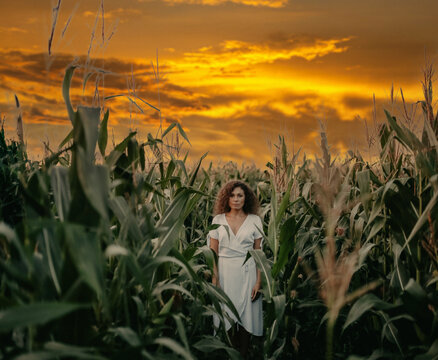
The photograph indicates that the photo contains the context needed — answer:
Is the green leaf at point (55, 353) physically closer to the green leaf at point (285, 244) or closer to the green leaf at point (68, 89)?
the green leaf at point (68, 89)

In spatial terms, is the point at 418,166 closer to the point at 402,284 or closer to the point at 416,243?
the point at 416,243

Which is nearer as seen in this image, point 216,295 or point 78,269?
point 78,269

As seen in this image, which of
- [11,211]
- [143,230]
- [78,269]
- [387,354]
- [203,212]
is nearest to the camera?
[78,269]

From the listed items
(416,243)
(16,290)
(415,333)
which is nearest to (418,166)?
(416,243)

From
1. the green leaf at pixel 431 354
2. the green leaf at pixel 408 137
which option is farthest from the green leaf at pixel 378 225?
the green leaf at pixel 431 354

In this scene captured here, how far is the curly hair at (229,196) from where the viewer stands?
4.05 metres

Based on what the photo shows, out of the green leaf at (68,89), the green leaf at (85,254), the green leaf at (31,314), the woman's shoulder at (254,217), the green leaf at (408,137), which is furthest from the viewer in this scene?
the woman's shoulder at (254,217)

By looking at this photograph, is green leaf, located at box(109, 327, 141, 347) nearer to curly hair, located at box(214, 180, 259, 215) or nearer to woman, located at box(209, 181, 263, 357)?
woman, located at box(209, 181, 263, 357)

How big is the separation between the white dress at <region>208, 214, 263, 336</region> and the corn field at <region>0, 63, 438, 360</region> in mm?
219

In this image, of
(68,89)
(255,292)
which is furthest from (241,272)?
(68,89)

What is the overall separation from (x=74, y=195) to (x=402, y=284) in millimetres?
1951

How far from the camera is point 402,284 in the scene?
2578 mm

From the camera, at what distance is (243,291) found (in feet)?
12.0

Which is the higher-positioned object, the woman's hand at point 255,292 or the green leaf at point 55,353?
the green leaf at point 55,353
